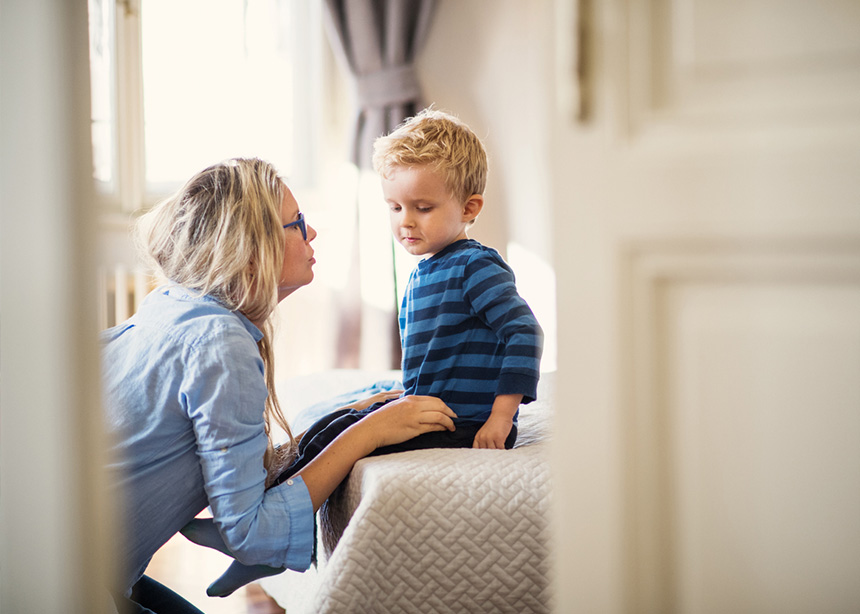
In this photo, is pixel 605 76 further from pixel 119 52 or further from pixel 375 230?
pixel 119 52

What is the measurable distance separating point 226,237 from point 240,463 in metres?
0.36

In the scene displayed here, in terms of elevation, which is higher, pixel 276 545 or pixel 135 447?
pixel 135 447

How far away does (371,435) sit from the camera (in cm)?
120

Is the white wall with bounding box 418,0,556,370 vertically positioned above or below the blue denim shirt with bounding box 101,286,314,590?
above

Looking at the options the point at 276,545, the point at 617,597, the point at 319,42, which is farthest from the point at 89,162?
the point at 319,42

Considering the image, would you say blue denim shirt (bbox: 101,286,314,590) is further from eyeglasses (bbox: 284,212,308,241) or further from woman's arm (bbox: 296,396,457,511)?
eyeglasses (bbox: 284,212,308,241)

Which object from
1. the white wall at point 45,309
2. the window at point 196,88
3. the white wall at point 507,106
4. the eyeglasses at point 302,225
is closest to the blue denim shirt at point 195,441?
the eyeglasses at point 302,225

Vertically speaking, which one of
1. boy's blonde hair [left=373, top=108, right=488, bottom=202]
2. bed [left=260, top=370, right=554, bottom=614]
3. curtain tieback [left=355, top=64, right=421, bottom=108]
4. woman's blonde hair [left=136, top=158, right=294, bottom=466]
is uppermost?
curtain tieback [left=355, top=64, right=421, bottom=108]

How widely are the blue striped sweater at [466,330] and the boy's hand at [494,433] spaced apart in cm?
7

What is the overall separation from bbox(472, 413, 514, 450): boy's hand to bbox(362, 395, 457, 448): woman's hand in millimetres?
65

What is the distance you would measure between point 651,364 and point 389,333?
241cm

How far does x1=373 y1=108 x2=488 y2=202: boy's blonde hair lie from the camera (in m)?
1.42

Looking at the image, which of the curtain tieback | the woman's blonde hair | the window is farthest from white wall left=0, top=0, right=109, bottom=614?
the curtain tieback

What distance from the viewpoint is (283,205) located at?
4.15 feet
